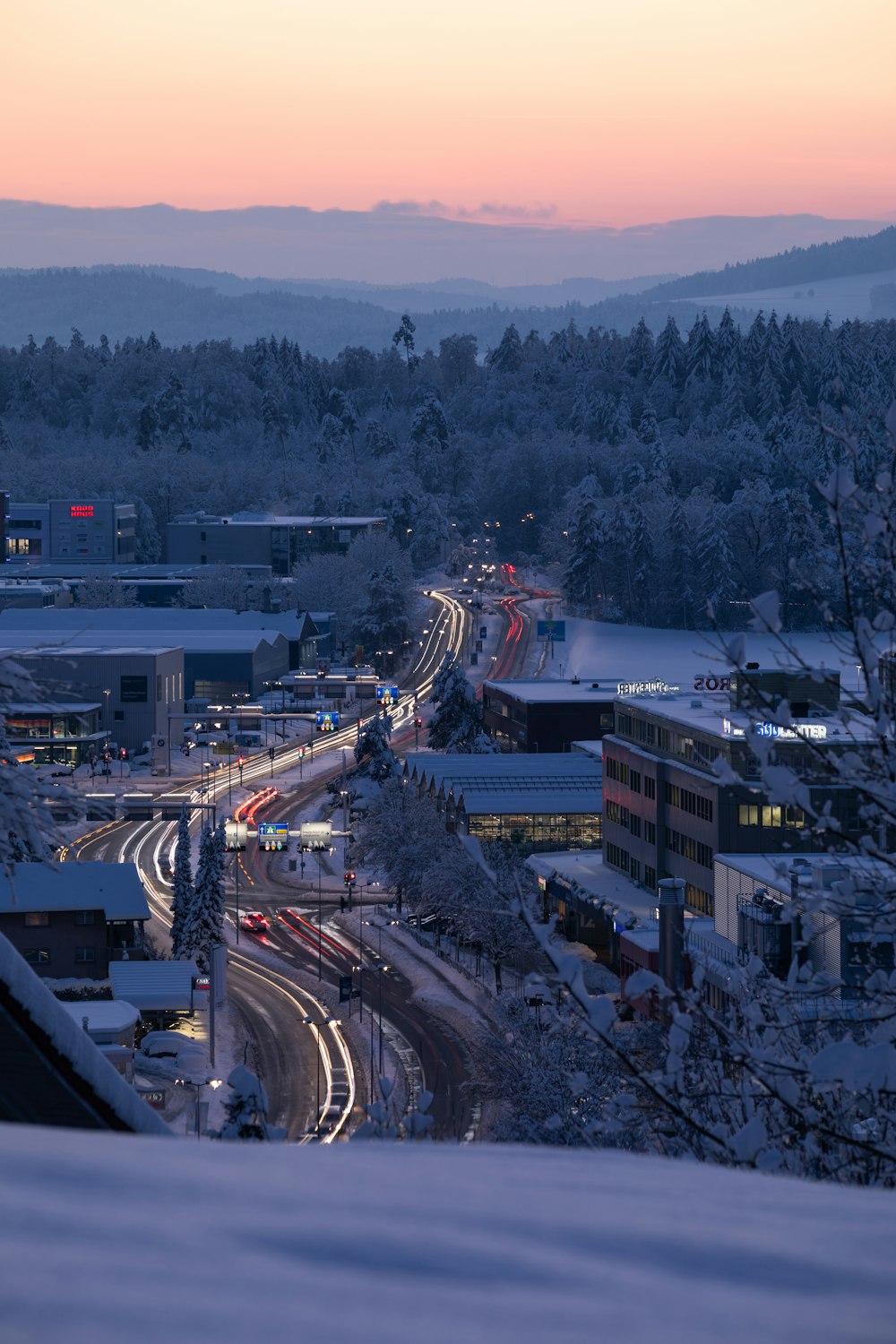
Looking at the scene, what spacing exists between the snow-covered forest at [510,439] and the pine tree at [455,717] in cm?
2404

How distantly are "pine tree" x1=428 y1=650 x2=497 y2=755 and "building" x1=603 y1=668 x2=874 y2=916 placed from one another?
47.9 feet

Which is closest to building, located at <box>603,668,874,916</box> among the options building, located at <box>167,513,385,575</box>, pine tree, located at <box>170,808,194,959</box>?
pine tree, located at <box>170,808,194,959</box>

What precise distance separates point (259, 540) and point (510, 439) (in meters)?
45.5

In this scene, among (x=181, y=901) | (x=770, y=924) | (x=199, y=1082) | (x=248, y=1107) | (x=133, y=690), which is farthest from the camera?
(x=133, y=690)

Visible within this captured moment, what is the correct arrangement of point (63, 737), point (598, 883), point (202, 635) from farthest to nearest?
point (202, 635)
point (63, 737)
point (598, 883)

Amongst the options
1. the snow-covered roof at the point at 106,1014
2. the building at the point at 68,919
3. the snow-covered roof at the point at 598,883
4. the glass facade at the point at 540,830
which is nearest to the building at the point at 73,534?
the glass facade at the point at 540,830

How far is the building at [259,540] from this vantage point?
92500 mm

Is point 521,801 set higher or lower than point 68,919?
higher

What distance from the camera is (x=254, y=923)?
114 feet

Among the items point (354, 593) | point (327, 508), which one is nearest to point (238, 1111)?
point (354, 593)

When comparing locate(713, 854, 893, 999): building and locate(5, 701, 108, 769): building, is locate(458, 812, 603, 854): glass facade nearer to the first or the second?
locate(713, 854, 893, 999): building

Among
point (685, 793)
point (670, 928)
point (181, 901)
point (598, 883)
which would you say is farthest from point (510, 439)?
point (670, 928)

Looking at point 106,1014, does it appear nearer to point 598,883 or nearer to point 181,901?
point 181,901

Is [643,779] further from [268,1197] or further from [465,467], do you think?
[465,467]
